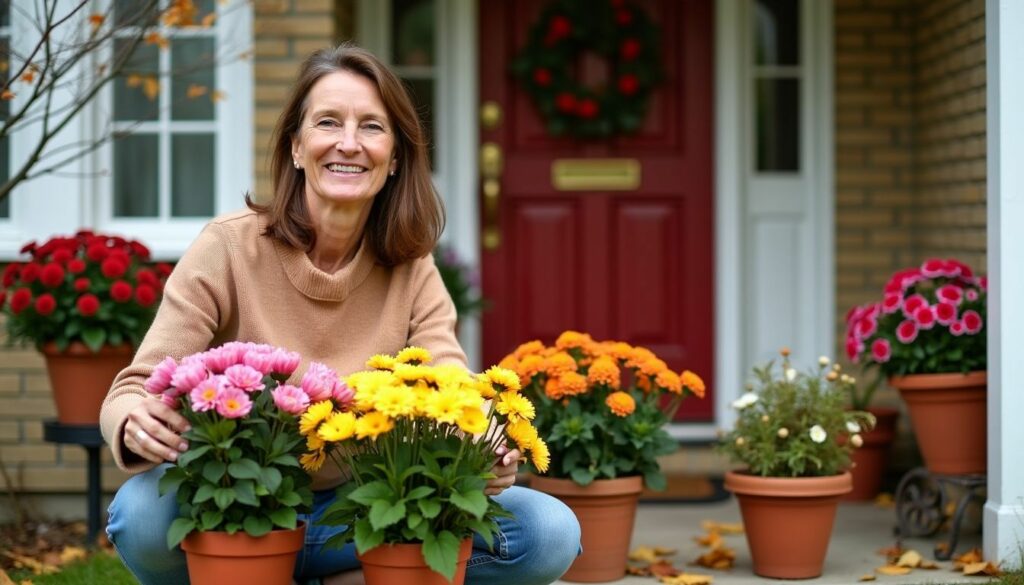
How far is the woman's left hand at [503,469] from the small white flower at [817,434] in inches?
47.2

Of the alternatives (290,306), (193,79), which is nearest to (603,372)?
(290,306)

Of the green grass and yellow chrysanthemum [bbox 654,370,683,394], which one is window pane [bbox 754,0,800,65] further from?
the green grass

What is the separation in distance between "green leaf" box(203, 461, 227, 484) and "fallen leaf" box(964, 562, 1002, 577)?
7.05 feet

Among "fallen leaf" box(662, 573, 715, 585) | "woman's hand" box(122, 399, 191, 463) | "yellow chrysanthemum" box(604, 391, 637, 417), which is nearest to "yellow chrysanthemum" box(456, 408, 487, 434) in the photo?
"woman's hand" box(122, 399, 191, 463)

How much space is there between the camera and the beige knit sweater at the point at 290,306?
2.55 m

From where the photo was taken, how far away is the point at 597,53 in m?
5.02

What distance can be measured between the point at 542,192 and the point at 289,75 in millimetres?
1135

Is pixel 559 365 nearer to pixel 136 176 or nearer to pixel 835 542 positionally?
pixel 835 542

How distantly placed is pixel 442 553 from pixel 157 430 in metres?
0.55

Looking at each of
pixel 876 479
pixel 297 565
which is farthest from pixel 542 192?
pixel 297 565

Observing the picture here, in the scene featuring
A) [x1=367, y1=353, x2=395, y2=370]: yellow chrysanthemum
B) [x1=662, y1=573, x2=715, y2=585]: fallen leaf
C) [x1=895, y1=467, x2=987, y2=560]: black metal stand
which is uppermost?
[x1=367, y1=353, x2=395, y2=370]: yellow chrysanthemum

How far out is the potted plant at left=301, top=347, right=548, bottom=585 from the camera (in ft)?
7.07

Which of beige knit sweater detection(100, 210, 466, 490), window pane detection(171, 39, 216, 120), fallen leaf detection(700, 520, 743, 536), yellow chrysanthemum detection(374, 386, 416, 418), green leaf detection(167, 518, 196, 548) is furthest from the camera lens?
window pane detection(171, 39, 216, 120)

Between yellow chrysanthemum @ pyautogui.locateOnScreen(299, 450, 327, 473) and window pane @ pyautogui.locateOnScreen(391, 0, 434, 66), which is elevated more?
window pane @ pyautogui.locateOnScreen(391, 0, 434, 66)
